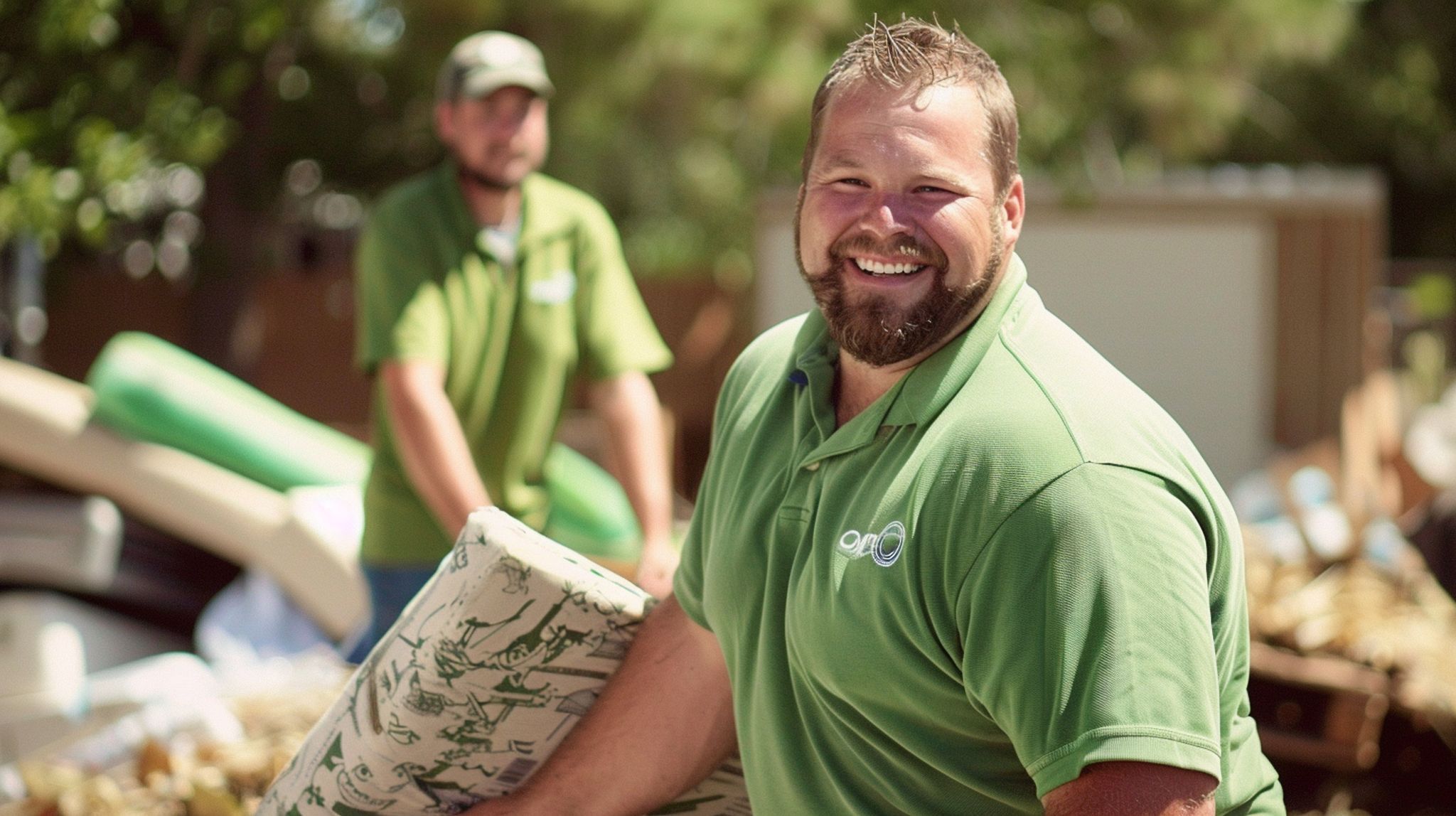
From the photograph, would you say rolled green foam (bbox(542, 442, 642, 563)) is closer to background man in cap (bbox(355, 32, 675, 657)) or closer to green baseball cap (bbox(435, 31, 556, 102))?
background man in cap (bbox(355, 32, 675, 657))

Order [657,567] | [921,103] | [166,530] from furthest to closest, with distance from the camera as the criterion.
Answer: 1. [166,530]
2. [657,567]
3. [921,103]

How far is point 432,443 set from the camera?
10.9 ft

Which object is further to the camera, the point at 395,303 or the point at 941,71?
the point at 395,303

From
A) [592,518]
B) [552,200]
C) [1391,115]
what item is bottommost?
[592,518]

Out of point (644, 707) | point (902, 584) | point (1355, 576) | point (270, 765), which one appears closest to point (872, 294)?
point (902, 584)

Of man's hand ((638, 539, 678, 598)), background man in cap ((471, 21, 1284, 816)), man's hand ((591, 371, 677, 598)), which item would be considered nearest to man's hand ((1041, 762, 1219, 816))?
background man in cap ((471, 21, 1284, 816))

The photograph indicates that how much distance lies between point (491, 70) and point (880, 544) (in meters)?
2.20

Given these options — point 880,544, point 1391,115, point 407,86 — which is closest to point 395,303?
point 880,544

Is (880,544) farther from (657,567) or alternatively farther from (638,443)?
(638,443)

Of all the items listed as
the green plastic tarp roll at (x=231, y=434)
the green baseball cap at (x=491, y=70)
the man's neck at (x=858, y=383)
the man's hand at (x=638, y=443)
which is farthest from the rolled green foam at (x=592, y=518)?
the man's neck at (x=858, y=383)

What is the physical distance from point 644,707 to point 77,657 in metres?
3.77

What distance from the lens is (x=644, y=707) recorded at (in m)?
2.16

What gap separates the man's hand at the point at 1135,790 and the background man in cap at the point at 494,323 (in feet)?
6.62

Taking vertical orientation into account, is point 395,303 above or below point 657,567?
above
